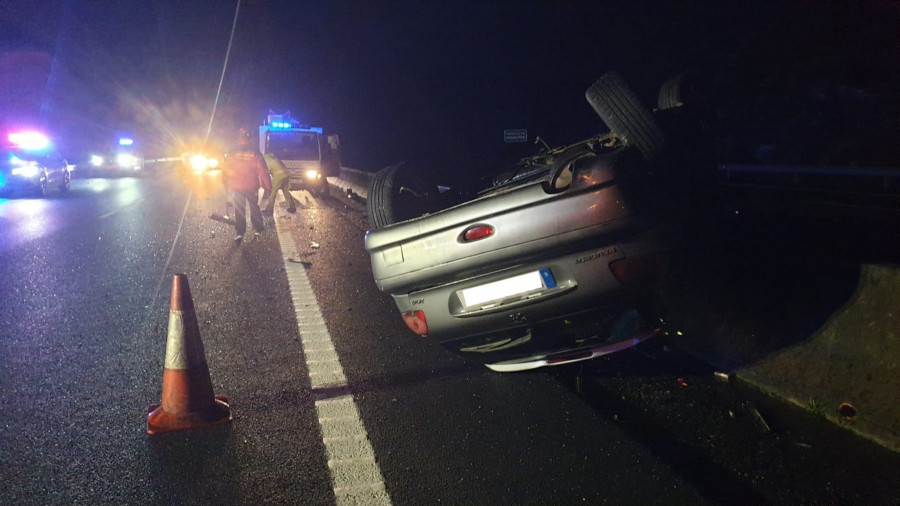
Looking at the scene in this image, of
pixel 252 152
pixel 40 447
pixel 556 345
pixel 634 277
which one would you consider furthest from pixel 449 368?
pixel 252 152

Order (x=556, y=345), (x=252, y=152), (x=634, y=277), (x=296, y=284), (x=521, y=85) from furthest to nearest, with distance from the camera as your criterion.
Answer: (x=521, y=85), (x=252, y=152), (x=296, y=284), (x=556, y=345), (x=634, y=277)

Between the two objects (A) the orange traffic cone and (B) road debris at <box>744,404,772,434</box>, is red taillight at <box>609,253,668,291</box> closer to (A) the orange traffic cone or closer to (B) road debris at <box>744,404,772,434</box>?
(B) road debris at <box>744,404,772,434</box>

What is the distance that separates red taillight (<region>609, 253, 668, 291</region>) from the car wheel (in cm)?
189

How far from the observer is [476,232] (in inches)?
162

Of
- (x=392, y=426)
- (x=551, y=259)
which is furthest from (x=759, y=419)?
(x=392, y=426)

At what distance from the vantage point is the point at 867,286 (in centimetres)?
389

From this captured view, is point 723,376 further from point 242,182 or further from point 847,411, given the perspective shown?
point 242,182

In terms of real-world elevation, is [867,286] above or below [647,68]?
below

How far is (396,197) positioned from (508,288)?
4.76 ft

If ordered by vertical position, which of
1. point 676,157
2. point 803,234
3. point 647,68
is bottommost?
point 803,234

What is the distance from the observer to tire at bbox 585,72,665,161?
3984 millimetres

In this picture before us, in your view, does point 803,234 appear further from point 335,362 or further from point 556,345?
point 335,362

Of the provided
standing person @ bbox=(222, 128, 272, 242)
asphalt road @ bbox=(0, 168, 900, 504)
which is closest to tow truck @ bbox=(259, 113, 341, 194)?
standing person @ bbox=(222, 128, 272, 242)

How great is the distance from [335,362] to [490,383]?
1266 mm
